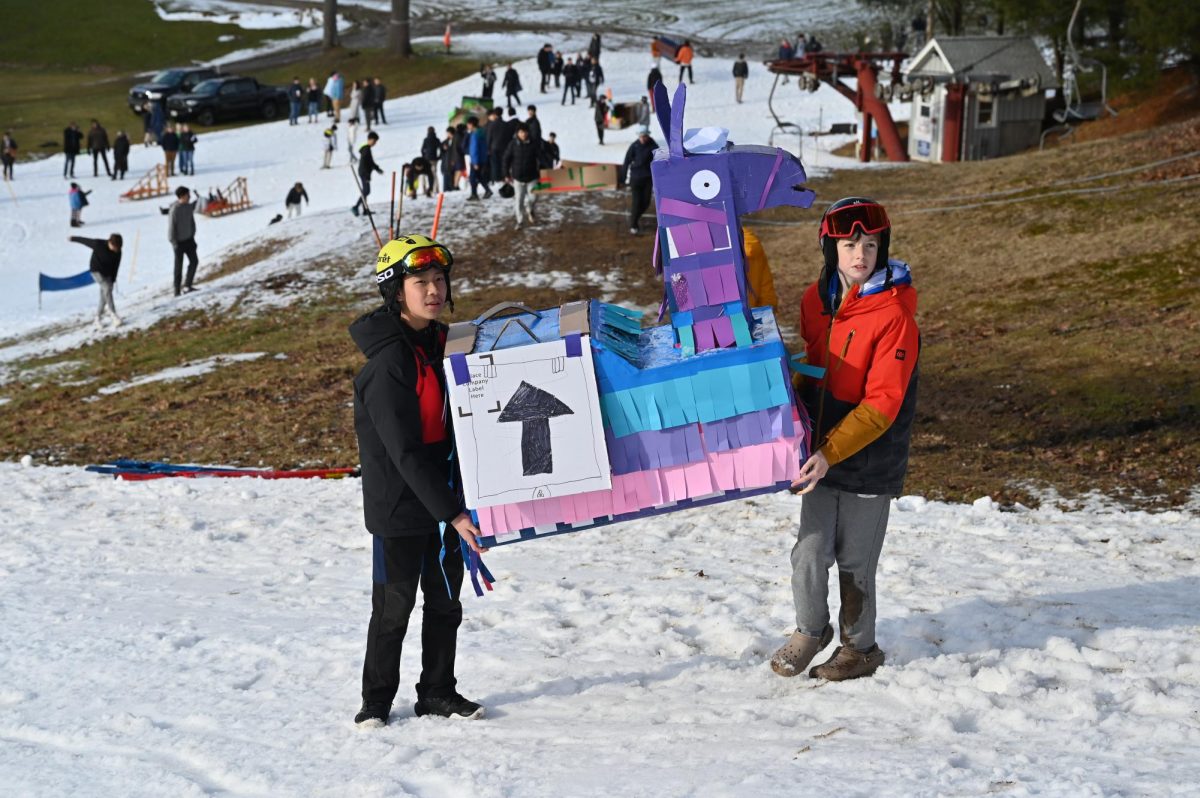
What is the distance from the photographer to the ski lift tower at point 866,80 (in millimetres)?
32562

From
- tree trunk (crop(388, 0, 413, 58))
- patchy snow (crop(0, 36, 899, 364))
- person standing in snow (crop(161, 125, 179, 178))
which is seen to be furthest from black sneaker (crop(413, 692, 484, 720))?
tree trunk (crop(388, 0, 413, 58))

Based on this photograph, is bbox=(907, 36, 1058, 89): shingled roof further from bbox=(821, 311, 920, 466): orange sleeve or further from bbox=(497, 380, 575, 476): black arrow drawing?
bbox=(497, 380, 575, 476): black arrow drawing

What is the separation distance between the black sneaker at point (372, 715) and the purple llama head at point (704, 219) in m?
1.96

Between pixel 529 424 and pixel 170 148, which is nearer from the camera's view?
pixel 529 424

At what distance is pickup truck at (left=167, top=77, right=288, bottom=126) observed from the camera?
41.1 m

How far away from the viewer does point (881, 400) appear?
16.3ft

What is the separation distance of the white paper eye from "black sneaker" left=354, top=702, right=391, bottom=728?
8.05 feet

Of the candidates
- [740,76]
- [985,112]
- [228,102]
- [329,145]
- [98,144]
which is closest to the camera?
[985,112]

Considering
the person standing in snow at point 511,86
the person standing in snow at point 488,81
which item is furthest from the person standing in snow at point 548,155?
the person standing in snow at point 488,81

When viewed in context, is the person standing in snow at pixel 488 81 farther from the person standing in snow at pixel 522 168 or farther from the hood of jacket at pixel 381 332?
the hood of jacket at pixel 381 332

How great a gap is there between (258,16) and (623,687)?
204 ft

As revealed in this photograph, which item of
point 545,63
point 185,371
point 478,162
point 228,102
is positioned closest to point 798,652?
point 185,371

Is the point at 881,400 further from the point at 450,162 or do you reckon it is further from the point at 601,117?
the point at 601,117

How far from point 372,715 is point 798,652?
5.88 ft
